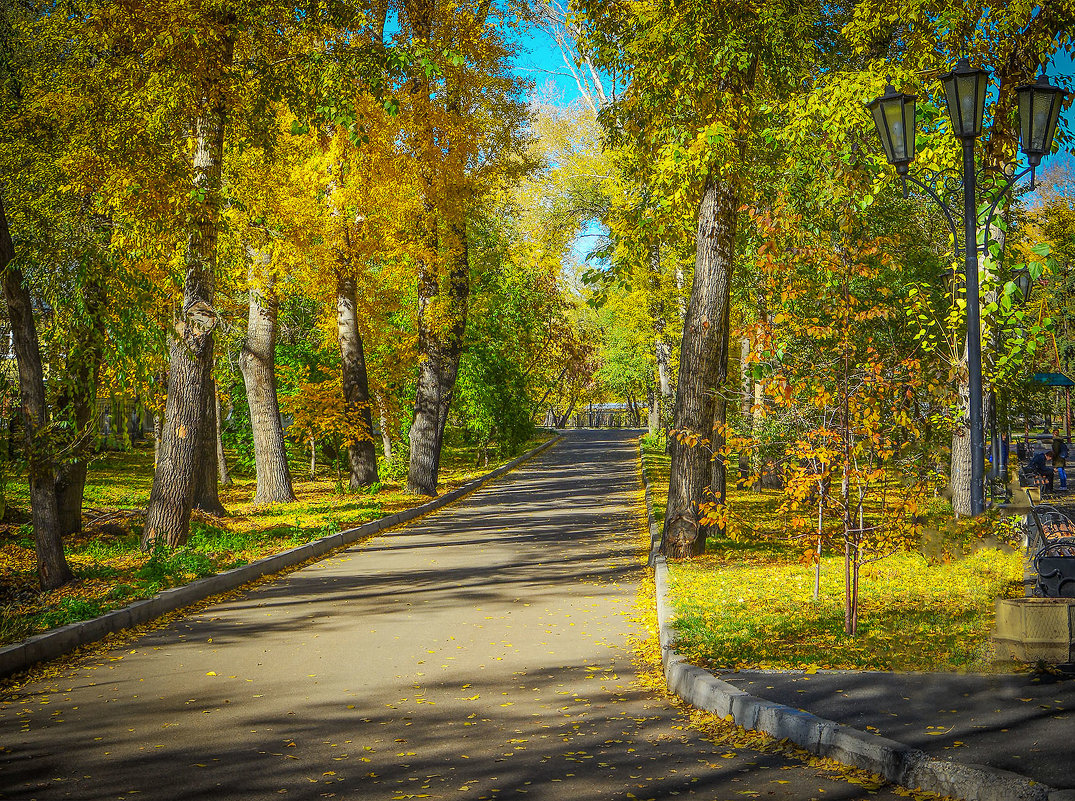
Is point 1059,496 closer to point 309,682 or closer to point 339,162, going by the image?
point 339,162

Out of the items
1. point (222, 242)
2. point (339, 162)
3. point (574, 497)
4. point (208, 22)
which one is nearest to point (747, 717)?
point (208, 22)

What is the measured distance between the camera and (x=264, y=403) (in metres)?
22.7

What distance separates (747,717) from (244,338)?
1844 cm

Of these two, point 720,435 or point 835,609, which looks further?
point 720,435

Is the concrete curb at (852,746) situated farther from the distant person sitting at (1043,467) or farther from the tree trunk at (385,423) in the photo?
the tree trunk at (385,423)

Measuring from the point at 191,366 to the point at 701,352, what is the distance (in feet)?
23.6

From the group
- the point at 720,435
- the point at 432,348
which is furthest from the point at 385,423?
the point at 720,435

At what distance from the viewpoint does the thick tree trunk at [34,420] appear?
35.2 feet

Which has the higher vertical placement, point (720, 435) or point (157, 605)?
point (720, 435)

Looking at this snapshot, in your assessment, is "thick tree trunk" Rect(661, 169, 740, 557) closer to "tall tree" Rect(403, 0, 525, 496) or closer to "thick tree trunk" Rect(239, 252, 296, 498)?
"tall tree" Rect(403, 0, 525, 496)

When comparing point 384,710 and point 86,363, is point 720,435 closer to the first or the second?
point 86,363

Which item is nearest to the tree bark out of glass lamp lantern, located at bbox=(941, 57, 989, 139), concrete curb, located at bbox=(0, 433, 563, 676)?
concrete curb, located at bbox=(0, 433, 563, 676)

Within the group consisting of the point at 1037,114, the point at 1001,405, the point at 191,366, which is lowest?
the point at 1001,405

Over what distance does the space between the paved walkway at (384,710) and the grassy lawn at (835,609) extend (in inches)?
31.8
